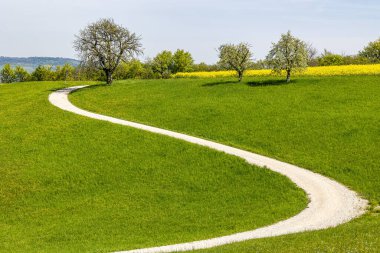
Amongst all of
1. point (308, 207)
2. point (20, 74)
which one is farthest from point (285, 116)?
point (20, 74)

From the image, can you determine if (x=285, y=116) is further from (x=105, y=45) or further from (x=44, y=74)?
(x=44, y=74)

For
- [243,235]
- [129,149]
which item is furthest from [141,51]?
[243,235]

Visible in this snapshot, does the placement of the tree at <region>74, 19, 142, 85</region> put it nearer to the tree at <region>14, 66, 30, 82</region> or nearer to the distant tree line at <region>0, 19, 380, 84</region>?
the distant tree line at <region>0, 19, 380, 84</region>

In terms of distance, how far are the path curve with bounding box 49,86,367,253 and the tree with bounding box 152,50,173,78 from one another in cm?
8419

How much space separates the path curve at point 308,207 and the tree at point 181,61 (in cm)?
8250

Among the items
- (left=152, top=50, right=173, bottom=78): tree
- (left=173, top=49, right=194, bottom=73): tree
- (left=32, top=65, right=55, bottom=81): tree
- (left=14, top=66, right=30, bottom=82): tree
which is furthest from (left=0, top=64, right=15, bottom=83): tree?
(left=173, top=49, right=194, bottom=73): tree

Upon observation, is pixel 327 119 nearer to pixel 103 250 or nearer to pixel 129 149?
pixel 129 149

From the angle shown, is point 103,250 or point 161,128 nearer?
point 103,250

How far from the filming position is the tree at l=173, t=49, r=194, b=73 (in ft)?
402

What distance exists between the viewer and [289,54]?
5972 centimetres

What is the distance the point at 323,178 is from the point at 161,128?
2030 centimetres

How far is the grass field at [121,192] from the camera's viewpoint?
26.4m

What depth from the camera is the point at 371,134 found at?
40000 mm

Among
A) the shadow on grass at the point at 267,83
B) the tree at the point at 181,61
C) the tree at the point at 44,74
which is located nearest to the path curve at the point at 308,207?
the shadow on grass at the point at 267,83
